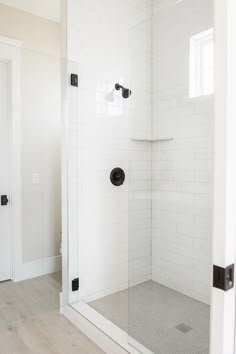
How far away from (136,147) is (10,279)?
5.94ft

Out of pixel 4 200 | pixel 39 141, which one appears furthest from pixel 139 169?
pixel 4 200

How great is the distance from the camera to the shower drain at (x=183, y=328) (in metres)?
1.90

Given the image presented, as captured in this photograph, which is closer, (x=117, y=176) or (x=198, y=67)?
(x=198, y=67)

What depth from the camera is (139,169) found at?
259 centimetres

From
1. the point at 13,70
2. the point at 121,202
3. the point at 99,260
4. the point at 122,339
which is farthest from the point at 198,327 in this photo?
the point at 13,70

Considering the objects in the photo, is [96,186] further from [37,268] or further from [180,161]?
[37,268]

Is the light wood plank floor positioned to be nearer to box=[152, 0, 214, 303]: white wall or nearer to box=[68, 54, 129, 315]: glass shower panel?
box=[68, 54, 129, 315]: glass shower panel

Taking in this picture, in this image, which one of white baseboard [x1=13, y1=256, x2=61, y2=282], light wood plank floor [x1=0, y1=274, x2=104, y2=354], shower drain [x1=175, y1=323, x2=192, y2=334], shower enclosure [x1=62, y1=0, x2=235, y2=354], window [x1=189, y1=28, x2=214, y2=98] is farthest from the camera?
white baseboard [x1=13, y1=256, x2=61, y2=282]

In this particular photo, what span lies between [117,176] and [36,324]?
1.32 m

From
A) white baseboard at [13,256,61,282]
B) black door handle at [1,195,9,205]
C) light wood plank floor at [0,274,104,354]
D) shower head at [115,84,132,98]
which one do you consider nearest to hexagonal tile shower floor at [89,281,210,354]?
light wood plank floor at [0,274,104,354]

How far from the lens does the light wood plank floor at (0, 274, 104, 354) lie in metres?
1.77

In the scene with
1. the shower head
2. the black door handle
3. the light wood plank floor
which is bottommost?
the light wood plank floor

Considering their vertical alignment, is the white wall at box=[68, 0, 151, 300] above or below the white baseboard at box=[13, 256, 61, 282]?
above

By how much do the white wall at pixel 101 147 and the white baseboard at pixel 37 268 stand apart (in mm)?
739
